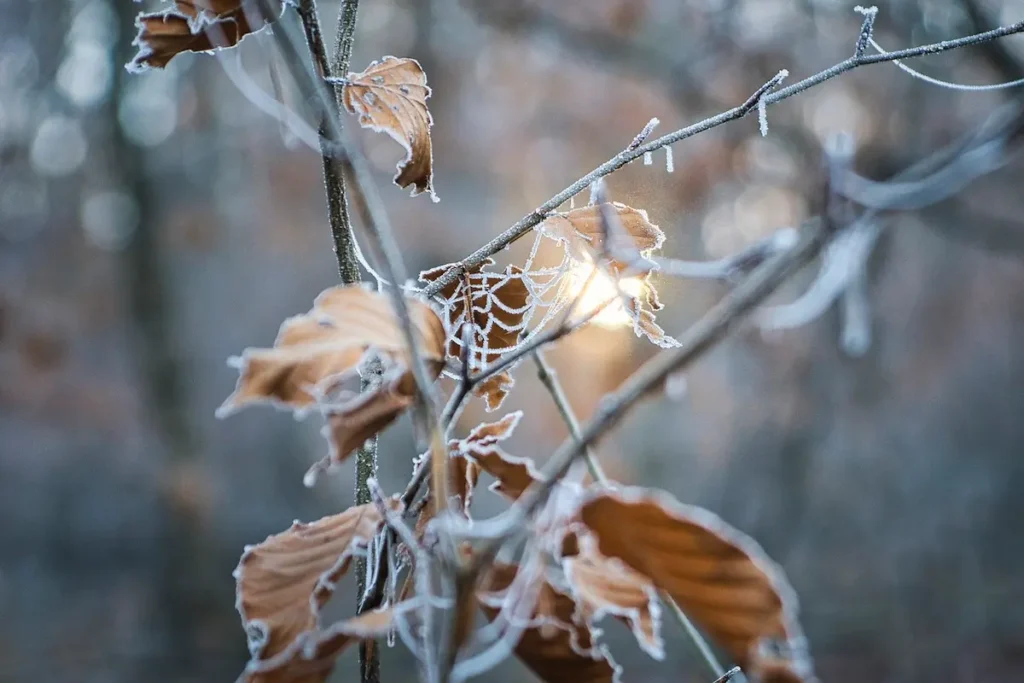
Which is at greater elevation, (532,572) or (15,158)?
(15,158)

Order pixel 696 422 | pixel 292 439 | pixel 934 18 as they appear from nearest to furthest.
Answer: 1. pixel 934 18
2. pixel 696 422
3. pixel 292 439

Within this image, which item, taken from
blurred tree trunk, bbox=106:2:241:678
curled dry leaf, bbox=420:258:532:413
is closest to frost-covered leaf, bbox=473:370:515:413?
curled dry leaf, bbox=420:258:532:413

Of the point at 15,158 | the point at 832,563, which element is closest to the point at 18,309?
the point at 15,158

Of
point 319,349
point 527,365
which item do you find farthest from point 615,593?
point 527,365

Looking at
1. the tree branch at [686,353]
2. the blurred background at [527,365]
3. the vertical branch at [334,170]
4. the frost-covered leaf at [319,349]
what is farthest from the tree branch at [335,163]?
the blurred background at [527,365]

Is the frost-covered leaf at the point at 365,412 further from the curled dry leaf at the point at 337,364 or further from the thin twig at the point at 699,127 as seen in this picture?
the thin twig at the point at 699,127

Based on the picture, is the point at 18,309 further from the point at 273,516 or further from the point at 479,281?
the point at 479,281

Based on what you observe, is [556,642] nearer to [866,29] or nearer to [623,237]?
[623,237]
